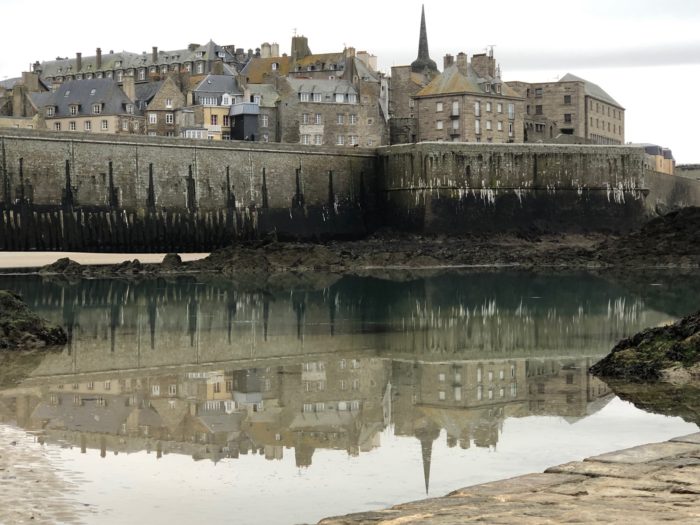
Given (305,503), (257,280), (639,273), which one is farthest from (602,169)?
(305,503)

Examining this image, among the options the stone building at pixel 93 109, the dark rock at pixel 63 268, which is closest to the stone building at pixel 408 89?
the stone building at pixel 93 109

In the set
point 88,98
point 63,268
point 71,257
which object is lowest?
point 63,268

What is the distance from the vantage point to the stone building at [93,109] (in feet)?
238

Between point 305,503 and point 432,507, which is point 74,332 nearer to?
point 305,503

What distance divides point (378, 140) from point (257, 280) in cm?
3779

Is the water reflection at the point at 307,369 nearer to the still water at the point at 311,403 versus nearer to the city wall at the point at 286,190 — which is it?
the still water at the point at 311,403

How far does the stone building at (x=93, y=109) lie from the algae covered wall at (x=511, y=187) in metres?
23.1

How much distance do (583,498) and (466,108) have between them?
210ft

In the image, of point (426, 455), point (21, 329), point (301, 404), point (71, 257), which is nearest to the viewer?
point (426, 455)

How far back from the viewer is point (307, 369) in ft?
52.5

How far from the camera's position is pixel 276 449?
1045 cm

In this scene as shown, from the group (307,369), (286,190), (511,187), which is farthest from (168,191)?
(307,369)

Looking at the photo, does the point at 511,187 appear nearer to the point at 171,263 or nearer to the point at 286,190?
the point at 286,190

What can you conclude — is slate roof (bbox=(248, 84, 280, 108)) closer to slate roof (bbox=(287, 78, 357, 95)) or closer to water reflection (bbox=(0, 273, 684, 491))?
slate roof (bbox=(287, 78, 357, 95))
